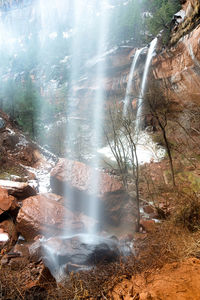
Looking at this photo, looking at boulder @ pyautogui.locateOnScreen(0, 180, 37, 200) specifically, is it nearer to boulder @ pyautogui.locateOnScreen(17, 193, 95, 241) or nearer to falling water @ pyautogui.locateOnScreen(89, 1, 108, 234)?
boulder @ pyautogui.locateOnScreen(17, 193, 95, 241)

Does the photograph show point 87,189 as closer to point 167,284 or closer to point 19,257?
point 19,257

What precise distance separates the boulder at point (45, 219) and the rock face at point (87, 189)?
0.67 m

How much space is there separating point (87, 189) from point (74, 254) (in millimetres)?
3002

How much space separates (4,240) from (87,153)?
60.2ft

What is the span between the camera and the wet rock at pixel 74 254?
5.15 meters

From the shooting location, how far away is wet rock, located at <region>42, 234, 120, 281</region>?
5.15m

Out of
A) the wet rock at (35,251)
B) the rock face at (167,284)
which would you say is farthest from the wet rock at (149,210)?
the rock face at (167,284)

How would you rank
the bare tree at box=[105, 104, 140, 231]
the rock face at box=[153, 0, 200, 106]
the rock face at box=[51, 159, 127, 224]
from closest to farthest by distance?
the bare tree at box=[105, 104, 140, 231]
the rock face at box=[51, 159, 127, 224]
the rock face at box=[153, 0, 200, 106]

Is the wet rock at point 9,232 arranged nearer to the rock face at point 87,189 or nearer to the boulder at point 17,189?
the boulder at point 17,189

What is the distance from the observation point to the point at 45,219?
7.11 meters

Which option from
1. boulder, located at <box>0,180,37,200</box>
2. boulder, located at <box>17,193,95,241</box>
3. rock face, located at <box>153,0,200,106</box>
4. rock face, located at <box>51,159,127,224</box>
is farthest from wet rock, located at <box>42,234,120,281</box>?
rock face, located at <box>153,0,200,106</box>

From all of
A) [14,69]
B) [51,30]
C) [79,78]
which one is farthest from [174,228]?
[51,30]

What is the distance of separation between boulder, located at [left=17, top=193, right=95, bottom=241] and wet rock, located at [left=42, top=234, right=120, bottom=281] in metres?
0.77

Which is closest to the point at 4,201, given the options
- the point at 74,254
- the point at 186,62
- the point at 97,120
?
the point at 74,254
